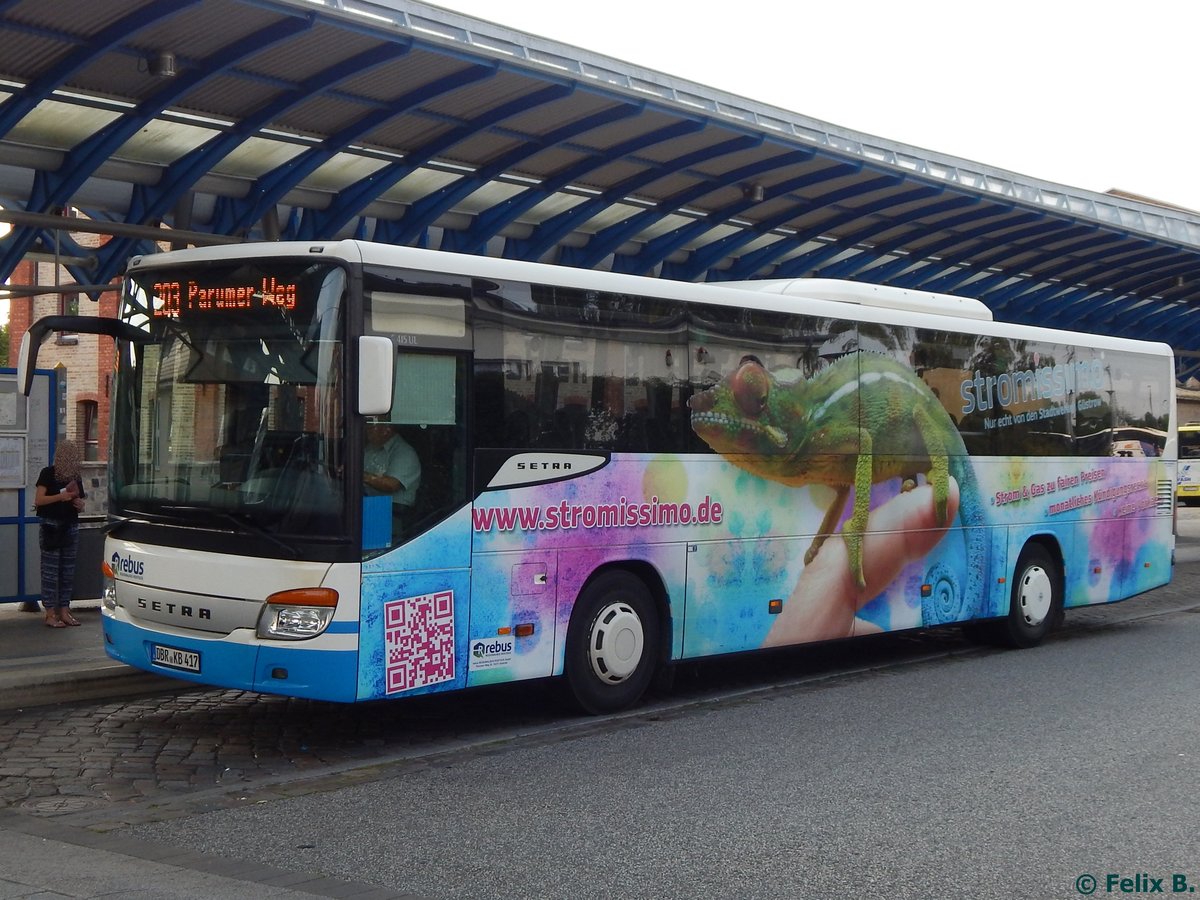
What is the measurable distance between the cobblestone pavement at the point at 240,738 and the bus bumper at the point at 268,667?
1.53 feet

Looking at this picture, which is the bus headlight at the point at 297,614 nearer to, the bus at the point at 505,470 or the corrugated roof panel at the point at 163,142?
the bus at the point at 505,470

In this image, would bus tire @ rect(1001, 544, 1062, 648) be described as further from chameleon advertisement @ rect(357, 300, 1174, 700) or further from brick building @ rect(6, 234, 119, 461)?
brick building @ rect(6, 234, 119, 461)

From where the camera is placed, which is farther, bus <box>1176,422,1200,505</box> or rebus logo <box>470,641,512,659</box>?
bus <box>1176,422,1200,505</box>

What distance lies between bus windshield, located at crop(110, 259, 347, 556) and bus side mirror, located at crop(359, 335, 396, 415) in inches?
12.2

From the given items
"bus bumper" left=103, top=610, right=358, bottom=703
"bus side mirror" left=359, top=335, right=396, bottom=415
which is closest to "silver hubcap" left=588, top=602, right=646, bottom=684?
"bus bumper" left=103, top=610, right=358, bottom=703

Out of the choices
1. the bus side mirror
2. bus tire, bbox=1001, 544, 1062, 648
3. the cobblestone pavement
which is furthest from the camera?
bus tire, bbox=1001, 544, 1062, 648

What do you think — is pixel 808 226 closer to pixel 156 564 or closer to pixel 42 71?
pixel 42 71

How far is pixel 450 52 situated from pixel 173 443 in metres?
5.63

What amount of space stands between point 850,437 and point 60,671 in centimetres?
617

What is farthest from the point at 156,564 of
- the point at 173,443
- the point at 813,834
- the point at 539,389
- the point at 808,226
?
the point at 808,226

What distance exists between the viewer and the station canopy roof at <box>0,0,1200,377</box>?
12293 mm

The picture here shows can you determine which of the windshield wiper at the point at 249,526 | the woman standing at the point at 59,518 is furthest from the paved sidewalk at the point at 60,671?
the windshield wiper at the point at 249,526

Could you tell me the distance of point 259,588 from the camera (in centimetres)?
820

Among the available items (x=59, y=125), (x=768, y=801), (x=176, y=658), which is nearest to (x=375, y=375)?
(x=176, y=658)
